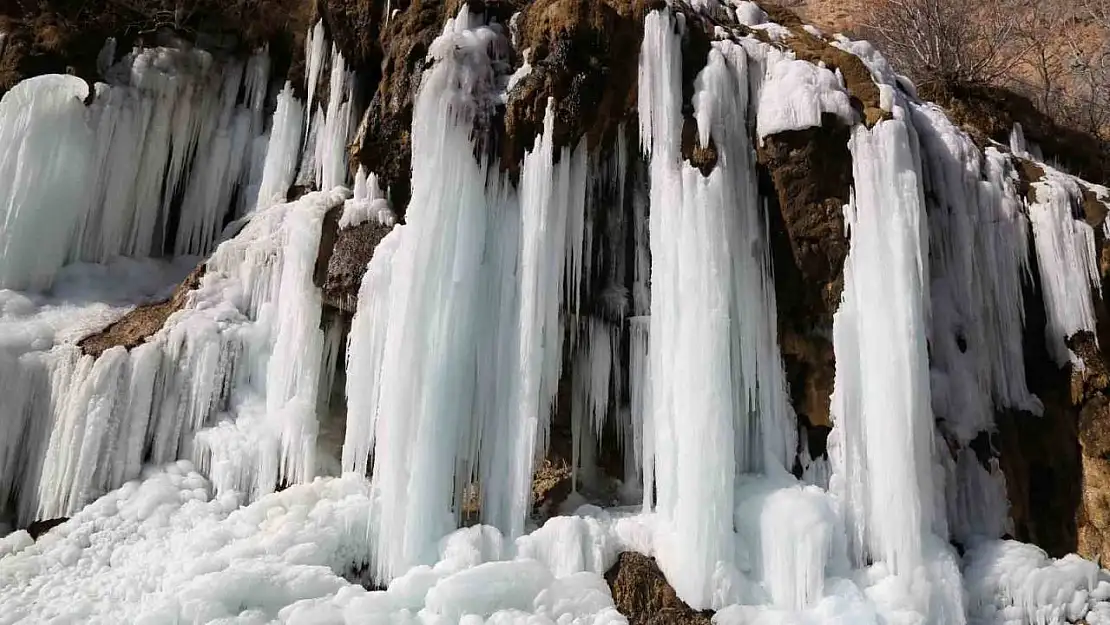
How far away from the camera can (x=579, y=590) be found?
6.19 m

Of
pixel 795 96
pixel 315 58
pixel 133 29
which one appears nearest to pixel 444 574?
pixel 795 96

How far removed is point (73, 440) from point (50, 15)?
5.81m

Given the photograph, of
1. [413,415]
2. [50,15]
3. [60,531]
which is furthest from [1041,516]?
[50,15]

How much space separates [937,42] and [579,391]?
9.05 metres

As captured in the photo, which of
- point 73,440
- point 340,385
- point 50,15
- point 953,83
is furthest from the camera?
point 953,83

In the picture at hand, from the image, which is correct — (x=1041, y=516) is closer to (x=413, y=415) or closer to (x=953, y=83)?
(x=413, y=415)

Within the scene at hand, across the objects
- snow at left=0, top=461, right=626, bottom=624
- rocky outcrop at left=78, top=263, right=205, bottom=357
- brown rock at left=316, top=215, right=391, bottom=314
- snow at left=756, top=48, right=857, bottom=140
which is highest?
snow at left=756, top=48, right=857, bottom=140

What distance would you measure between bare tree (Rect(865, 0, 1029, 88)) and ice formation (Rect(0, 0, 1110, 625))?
13.7 feet

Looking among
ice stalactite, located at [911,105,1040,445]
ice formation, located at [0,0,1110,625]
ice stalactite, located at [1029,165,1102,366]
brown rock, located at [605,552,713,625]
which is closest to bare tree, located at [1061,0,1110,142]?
ice stalactite, located at [1029,165,1102,366]

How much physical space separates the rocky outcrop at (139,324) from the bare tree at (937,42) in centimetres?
962

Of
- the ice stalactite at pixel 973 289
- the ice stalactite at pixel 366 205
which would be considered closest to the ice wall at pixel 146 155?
the ice stalactite at pixel 366 205

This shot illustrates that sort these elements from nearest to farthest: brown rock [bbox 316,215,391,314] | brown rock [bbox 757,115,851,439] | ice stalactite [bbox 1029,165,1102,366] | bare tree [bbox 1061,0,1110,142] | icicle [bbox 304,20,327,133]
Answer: brown rock [bbox 757,115,851,439], ice stalactite [bbox 1029,165,1102,366], brown rock [bbox 316,215,391,314], icicle [bbox 304,20,327,133], bare tree [bbox 1061,0,1110,142]

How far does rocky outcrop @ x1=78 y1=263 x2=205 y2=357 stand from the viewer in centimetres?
807

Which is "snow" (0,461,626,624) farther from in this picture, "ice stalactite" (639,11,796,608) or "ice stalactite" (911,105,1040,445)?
"ice stalactite" (911,105,1040,445)
